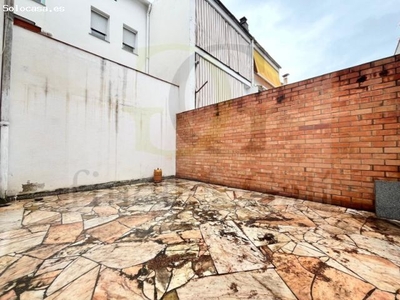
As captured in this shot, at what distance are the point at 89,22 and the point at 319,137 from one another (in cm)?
946

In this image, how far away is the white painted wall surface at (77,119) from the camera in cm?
382

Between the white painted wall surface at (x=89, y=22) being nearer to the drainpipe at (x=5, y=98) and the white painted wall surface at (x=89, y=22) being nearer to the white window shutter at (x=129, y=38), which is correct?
the white window shutter at (x=129, y=38)

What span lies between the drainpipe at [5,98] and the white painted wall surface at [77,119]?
0.32ft

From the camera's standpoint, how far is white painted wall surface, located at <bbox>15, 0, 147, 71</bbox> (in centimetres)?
605

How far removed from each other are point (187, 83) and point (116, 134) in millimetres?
3538

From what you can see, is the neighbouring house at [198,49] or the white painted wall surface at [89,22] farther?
the neighbouring house at [198,49]

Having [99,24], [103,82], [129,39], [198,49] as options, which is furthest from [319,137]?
[99,24]

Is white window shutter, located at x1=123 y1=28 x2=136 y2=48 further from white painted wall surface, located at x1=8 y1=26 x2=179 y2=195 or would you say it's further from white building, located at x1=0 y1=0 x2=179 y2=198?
white painted wall surface, located at x1=8 y1=26 x2=179 y2=195

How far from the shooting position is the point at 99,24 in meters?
7.47

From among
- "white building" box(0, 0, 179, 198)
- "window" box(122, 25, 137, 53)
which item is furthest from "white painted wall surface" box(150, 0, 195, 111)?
"window" box(122, 25, 137, 53)

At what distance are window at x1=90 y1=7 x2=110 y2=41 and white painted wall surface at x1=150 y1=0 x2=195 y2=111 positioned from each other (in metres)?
2.19

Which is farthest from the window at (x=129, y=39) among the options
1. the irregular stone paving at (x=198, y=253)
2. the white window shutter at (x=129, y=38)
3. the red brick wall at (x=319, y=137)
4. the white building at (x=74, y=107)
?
the irregular stone paving at (x=198, y=253)

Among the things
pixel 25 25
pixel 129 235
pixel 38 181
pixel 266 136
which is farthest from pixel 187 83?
pixel 129 235

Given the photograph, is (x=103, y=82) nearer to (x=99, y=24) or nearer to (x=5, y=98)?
(x=5, y=98)
